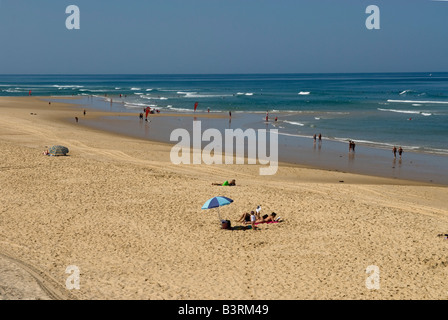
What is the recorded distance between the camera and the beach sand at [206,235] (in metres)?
11.5

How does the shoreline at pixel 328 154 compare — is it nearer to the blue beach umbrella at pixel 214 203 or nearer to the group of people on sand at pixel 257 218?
the group of people on sand at pixel 257 218

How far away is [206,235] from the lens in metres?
15.1

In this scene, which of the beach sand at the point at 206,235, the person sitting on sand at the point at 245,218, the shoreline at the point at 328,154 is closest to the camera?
the beach sand at the point at 206,235

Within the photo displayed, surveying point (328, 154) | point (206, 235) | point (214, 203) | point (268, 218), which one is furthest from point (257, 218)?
A: point (328, 154)

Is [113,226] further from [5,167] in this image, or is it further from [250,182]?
[5,167]


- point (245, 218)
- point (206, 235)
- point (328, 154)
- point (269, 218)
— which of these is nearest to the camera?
point (206, 235)

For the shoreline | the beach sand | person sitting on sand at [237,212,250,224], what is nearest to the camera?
the beach sand

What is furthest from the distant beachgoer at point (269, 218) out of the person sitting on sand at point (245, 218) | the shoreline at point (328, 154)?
the shoreline at point (328, 154)

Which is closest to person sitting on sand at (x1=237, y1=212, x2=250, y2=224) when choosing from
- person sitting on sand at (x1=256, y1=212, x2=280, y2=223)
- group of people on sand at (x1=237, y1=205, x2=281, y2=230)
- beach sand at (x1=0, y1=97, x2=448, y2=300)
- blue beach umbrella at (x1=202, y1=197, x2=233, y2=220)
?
group of people on sand at (x1=237, y1=205, x2=281, y2=230)

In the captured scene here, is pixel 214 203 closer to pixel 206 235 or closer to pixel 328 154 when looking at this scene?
pixel 206 235

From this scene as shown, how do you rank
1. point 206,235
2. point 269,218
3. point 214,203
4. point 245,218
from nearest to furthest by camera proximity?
1. point 206,235
2. point 214,203
3. point 245,218
4. point 269,218

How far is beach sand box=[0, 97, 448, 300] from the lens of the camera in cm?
1152

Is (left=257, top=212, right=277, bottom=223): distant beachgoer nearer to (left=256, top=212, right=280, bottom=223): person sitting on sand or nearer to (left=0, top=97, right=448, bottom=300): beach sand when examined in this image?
(left=256, top=212, right=280, bottom=223): person sitting on sand
